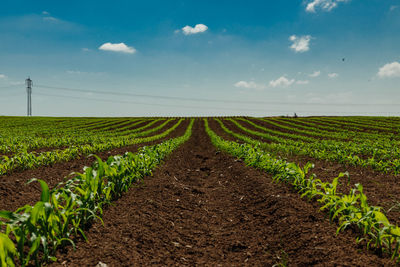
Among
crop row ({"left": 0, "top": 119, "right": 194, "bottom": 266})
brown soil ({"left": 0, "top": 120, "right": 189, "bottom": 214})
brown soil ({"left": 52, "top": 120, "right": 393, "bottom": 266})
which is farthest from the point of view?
brown soil ({"left": 0, "top": 120, "right": 189, "bottom": 214})

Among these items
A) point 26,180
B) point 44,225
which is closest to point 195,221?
point 44,225

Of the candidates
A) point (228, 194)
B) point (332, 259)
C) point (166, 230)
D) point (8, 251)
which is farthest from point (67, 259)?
point (228, 194)

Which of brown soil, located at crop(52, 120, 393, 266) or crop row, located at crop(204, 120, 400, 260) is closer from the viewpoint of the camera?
crop row, located at crop(204, 120, 400, 260)

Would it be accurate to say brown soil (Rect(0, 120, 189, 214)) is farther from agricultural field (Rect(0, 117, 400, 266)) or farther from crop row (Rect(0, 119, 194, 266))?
crop row (Rect(0, 119, 194, 266))

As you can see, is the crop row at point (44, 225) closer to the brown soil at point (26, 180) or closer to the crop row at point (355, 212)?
the brown soil at point (26, 180)

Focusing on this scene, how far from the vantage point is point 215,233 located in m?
4.19

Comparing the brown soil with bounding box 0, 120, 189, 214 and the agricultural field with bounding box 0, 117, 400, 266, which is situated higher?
the agricultural field with bounding box 0, 117, 400, 266

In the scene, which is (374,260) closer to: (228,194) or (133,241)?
(133,241)

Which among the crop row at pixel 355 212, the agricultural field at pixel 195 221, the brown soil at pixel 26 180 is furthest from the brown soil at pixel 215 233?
the brown soil at pixel 26 180

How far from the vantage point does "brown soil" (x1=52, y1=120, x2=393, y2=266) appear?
2.99m

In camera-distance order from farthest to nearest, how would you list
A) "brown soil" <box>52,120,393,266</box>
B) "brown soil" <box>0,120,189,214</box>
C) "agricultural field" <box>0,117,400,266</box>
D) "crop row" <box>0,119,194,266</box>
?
"brown soil" <box>0,120,189,214</box> → "brown soil" <box>52,120,393,266</box> → "agricultural field" <box>0,117,400,266</box> → "crop row" <box>0,119,194,266</box>

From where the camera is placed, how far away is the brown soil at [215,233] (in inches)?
118

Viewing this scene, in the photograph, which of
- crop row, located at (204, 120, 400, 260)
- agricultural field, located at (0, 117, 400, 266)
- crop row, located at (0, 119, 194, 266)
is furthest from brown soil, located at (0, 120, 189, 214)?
crop row, located at (204, 120, 400, 260)

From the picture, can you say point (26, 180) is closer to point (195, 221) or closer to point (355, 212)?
point (195, 221)
